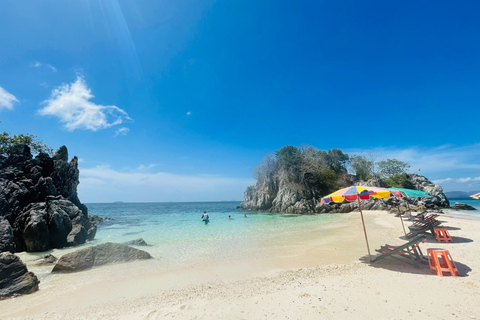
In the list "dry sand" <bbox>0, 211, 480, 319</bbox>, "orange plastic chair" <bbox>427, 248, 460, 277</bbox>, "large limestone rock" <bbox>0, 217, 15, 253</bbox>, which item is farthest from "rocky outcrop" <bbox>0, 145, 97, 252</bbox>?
"orange plastic chair" <bbox>427, 248, 460, 277</bbox>

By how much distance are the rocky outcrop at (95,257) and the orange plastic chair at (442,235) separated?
15.3m

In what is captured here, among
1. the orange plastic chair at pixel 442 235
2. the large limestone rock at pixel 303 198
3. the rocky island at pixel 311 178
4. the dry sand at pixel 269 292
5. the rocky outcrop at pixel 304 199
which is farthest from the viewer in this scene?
the rocky island at pixel 311 178

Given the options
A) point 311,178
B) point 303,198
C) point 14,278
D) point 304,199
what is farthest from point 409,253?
point 311,178

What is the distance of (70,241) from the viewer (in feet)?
49.4

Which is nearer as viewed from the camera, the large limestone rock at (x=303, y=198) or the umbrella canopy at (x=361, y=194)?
the umbrella canopy at (x=361, y=194)

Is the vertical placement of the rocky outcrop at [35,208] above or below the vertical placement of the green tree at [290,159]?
below

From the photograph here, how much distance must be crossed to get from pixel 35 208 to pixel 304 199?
41.9 m

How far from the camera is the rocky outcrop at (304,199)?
3541 centimetres

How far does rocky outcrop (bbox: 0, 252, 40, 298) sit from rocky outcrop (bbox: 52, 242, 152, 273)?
1740 millimetres

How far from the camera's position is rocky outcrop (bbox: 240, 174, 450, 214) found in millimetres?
35406

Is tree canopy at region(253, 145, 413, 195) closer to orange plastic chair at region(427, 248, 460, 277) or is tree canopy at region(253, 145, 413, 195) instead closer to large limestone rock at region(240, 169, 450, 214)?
large limestone rock at region(240, 169, 450, 214)

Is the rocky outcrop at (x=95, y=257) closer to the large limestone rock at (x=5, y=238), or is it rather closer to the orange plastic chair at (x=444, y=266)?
the large limestone rock at (x=5, y=238)

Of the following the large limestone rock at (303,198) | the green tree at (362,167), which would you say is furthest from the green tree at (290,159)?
the green tree at (362,167)

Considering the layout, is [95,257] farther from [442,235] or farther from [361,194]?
[442,235]
